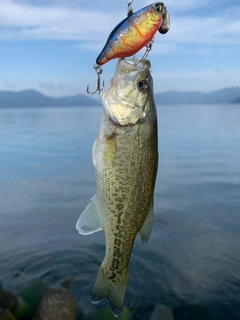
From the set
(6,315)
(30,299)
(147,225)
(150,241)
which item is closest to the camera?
(147,225)

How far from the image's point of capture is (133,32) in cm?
327

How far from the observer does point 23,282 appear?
21.1 ft

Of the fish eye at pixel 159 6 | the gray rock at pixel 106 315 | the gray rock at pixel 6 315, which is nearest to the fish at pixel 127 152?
the fish eye at pixel 159 6

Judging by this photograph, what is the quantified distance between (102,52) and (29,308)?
3.63 m

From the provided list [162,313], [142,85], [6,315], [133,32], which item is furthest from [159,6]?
[162,313]

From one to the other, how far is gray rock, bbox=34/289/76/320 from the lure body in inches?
123

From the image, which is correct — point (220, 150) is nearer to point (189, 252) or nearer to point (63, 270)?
point (189, 252)

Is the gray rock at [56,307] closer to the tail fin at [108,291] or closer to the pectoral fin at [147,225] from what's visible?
the tail fin at [108,291]

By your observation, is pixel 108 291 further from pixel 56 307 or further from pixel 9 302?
pixel 9 302

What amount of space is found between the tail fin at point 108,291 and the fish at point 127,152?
47 cm

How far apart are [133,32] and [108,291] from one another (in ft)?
7.47

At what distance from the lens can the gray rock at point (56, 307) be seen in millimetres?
4977

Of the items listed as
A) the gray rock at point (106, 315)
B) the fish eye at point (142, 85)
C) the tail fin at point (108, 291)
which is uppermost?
the fish eye at point (142, 85)

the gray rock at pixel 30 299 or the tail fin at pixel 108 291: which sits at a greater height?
the tail fin at pixel 108 291
